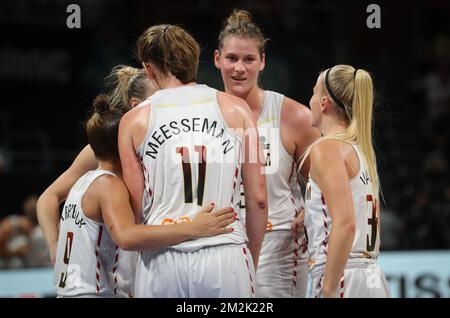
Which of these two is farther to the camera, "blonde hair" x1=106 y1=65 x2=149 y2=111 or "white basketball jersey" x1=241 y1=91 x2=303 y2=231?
"white basketball jersey" x1=241 y1=91 x2=303 y2=231

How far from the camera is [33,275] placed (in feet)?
24.5

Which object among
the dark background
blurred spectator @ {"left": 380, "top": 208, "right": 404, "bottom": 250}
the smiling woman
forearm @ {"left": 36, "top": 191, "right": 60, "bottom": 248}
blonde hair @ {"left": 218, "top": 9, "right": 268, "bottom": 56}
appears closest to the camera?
forearm @ {"left": 36, "top": 191, "right": 60, "bottom": 248}

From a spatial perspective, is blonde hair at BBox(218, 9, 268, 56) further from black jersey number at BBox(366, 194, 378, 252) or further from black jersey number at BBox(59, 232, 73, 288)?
black jersey number at BBox(59, 232, 73, 288)

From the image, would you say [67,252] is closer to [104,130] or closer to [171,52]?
[104,130]

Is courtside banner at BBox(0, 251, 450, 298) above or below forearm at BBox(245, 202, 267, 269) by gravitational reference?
below

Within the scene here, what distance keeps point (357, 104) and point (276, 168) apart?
3.27 feet

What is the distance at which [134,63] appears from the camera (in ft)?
30.0

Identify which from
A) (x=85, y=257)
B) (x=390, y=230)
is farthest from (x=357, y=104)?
(x=390, y=230)

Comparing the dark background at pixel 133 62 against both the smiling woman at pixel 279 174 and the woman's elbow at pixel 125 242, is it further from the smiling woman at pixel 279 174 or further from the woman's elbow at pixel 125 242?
the woman's elbow at pixel 125 242

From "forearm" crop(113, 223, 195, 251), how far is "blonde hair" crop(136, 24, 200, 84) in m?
0.72

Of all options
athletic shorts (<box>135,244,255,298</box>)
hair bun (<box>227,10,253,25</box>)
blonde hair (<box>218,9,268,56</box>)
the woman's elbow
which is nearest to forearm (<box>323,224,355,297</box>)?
athletic shorts (<box>135,244,255,298</box>)

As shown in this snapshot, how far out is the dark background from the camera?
9547 mm

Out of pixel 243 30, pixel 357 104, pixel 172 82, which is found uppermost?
pixel 243 30
